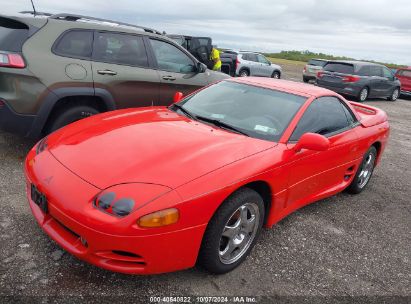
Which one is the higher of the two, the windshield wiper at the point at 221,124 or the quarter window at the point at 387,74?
the windshield wiper at the point at 221,124

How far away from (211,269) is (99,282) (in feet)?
2.63

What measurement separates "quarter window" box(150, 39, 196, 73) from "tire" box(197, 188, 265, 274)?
3.35 meters

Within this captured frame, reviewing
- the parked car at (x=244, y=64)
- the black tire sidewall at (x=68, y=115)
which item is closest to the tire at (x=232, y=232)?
the black tire sidewall at (x=68, y=115)

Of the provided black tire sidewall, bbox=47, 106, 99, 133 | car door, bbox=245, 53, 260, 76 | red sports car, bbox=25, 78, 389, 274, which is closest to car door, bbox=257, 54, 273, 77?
car door, bbox=245, 53, 260, 76

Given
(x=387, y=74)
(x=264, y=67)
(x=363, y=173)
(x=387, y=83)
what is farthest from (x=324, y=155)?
(x=264, y=67)

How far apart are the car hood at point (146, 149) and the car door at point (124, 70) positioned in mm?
1489

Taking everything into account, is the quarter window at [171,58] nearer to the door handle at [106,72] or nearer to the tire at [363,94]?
the door handle at [106,72]

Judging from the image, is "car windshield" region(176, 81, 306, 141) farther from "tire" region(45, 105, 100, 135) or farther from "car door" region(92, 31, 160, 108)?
"tire" region(45, 105, 100, 135)

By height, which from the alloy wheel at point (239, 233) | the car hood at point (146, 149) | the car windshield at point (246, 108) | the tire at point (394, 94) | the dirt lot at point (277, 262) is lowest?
the tire at point (394, 94)

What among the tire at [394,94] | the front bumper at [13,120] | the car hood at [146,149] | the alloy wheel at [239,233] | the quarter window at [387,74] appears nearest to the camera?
the car hood at [146,149]

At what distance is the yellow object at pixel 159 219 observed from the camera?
232cm

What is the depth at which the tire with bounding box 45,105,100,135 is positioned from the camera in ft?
15.4

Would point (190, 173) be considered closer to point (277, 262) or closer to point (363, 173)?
point (277, 262)

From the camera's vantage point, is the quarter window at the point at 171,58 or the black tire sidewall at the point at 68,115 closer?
the black tire sidewall at the point at 68,115
